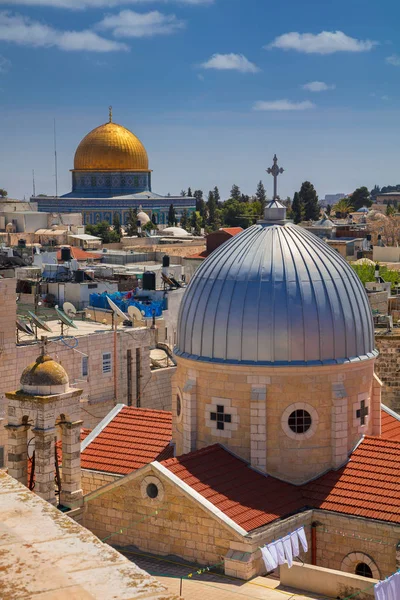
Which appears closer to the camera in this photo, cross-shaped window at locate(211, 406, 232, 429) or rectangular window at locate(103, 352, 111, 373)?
cross-shaped window at locate(211, 406, 232, 429)

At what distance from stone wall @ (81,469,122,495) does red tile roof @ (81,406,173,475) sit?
133 millimetres

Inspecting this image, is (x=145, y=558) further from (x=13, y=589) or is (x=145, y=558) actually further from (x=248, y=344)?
(x=13, y=589)

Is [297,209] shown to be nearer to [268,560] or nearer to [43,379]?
[43,379]

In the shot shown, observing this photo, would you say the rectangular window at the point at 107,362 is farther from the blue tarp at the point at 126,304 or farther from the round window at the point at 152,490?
the round window at the point at 152,490

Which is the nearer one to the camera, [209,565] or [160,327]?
[209,565]

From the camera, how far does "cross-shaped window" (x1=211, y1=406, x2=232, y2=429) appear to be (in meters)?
21.9

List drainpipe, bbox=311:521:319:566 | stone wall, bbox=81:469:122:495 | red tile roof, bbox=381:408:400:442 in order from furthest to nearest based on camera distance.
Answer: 1. red tile roof, bbox=381:408:400:442
2. stone wall, bbox=81:469:122:495
3. drainpipe, bbox=311:521:319:566

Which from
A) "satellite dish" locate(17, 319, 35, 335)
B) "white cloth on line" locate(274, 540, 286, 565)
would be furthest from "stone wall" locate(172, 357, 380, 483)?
"satellite dish" locate(17, 319, 35, 335)

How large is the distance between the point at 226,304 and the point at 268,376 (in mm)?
1862

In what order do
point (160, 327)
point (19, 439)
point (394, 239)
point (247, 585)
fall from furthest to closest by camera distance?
point (394, 239)
point (160, 327)
point (19, 439)
point (247, 585)

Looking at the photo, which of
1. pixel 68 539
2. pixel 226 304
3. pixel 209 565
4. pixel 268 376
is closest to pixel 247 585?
pixel 209 565

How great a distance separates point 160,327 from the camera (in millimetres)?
39219

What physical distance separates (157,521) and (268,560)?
2807 mm

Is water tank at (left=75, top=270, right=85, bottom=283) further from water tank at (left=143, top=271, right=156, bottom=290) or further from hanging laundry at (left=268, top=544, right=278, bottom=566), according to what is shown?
hanging laundry at (left=268, top=544, right=278, bottom=566)
